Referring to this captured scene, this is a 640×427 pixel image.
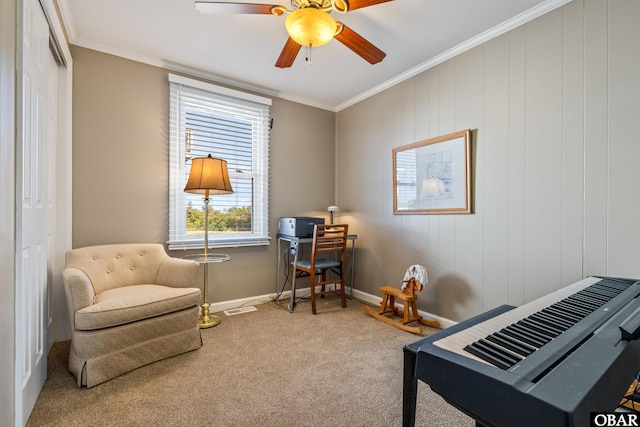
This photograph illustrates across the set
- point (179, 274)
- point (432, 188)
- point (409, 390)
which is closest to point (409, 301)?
point (432, 188)

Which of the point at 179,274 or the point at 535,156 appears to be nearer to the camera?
the point at 535,156

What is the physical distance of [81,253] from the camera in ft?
7.13

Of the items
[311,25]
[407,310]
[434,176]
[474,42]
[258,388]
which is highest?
[474,42]

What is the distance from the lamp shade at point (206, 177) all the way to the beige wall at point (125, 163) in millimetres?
444

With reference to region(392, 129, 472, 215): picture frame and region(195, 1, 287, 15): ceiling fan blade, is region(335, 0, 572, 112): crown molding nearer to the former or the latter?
region(392, 129, 472, 215): picture frame

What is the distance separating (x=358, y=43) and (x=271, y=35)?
0.82 meters

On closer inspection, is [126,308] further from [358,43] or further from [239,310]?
[358,43]

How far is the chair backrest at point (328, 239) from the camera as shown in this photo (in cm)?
292

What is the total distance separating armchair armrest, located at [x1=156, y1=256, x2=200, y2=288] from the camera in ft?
7.54

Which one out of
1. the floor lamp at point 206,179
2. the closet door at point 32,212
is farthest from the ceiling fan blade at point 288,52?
the closet door at point 32,212

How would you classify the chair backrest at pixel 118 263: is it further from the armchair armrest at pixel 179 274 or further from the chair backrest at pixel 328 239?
the chair backrest at pixel 328 239

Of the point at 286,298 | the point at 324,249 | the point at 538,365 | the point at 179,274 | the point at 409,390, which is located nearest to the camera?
the point at 538,365

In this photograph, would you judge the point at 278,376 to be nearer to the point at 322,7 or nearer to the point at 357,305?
the point at 357,305

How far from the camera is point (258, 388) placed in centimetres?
170
